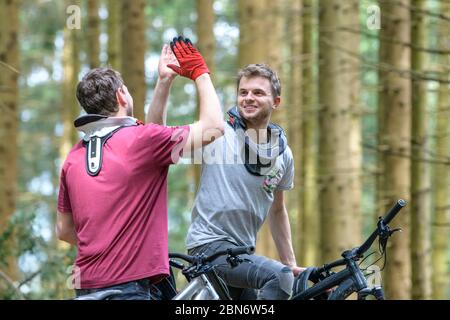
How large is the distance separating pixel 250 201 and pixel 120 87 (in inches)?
39.7

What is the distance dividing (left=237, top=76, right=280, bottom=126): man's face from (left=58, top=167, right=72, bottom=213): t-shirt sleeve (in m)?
1.13

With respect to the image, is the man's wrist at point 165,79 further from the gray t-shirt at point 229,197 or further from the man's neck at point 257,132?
the man's neck at point 257,132

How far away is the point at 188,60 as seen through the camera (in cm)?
408

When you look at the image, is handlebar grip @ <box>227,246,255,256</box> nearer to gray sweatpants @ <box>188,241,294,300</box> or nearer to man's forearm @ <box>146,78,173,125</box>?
gray sweatpants @ <box>188,241,294,300</box>

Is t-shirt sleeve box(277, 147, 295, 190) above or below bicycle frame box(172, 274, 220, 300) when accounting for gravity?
above

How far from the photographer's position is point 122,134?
13.2 feet

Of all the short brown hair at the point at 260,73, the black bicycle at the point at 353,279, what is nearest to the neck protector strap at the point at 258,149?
the short brown hair at the point at 260,73

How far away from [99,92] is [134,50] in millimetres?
6145

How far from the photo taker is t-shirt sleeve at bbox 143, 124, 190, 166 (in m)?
3.95

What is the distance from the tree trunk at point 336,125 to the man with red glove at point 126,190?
18.5 ft

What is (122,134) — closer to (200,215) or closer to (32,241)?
(200,215)

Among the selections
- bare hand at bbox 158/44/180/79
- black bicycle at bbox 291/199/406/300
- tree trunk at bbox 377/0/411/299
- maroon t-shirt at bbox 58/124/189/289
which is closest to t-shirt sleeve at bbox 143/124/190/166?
maroon t-shirt at bbox 58/124/189/289

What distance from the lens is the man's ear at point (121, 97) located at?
415 cm
